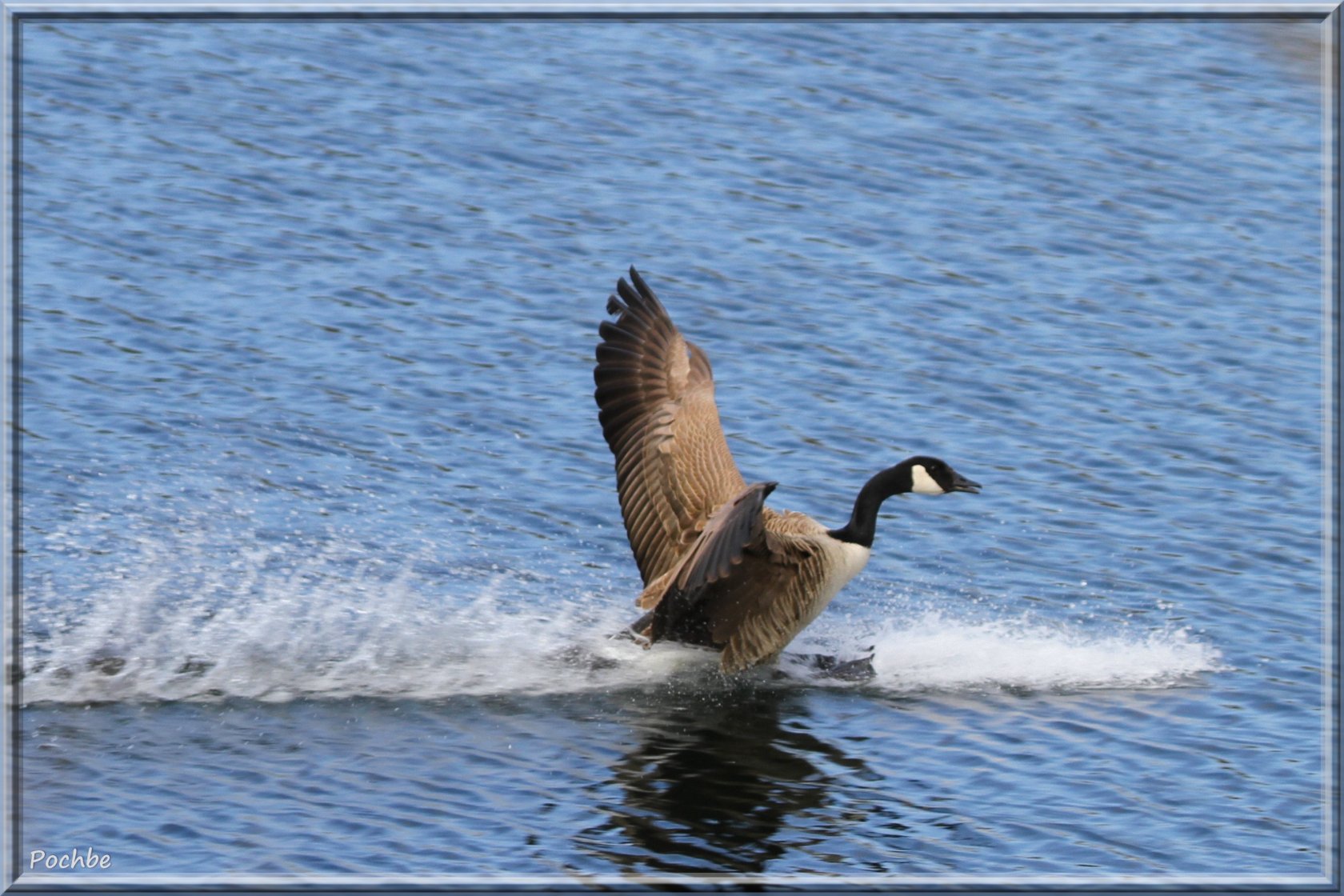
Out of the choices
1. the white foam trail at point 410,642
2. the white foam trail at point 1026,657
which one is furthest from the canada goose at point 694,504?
the white foam trail at point 1026,657

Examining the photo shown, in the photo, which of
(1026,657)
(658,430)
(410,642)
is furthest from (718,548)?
(1026,657)

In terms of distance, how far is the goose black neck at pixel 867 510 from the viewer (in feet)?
34.0

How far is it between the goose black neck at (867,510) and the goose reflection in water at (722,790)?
3.30 feet

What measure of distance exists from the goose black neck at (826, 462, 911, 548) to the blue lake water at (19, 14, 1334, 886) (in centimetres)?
89

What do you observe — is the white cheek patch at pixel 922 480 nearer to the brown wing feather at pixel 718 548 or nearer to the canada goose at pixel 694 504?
the canada goose at pixel 694 504

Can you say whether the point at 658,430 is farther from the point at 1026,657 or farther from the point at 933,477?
the point at 1026,657

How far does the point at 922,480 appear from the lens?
10.6 meters

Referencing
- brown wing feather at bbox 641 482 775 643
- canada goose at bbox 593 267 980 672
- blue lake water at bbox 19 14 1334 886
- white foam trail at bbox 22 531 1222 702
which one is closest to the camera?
brown wing feather at bbox 641 482 775 643

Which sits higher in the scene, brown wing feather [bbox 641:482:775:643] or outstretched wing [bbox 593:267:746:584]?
outstretched wing [bbox 593:267:746:584]

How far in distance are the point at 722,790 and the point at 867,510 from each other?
2151mm

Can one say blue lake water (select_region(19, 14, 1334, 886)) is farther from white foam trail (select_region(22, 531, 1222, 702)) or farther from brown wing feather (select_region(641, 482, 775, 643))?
brown wing feather (select_region(641, 482, 775, 643))

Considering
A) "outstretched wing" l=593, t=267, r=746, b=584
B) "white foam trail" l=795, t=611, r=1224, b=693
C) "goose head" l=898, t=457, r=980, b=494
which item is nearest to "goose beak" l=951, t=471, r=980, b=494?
"goose head" l=898, t=457, r=980, b=494

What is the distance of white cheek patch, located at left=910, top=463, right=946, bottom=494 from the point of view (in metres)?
10.6

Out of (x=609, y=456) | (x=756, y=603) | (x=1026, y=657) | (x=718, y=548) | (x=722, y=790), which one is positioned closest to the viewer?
(x=718, y=548)
